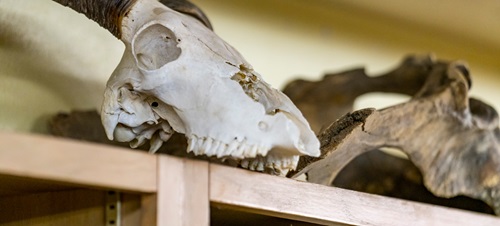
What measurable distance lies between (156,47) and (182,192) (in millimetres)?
218

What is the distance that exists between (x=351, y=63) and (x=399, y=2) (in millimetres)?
139

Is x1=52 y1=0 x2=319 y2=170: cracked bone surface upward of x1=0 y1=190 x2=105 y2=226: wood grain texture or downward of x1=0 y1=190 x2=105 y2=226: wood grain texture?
upward

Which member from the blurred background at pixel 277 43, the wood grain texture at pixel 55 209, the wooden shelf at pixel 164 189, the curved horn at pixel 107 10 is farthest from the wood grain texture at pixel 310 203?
the blurred background at pixel 277 43

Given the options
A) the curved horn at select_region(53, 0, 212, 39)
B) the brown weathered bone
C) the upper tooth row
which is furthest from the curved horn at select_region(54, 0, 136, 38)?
the brown weathered bone

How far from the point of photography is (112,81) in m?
0.92

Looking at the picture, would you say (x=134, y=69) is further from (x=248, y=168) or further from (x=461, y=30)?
(x=461, y=30)

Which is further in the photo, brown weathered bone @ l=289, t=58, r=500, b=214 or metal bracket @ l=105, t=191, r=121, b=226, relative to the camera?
brown weathered bone @ l=289, t=58, r=500, b=214

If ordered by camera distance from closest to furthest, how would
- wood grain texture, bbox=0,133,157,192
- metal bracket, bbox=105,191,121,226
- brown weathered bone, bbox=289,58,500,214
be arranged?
wood grain texture, bbox=0,133,157,192
metal bracket, bbox=105,191,121,226
brown weathered bone, bbox=289,58,500,214

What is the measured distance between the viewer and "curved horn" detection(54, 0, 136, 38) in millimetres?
938

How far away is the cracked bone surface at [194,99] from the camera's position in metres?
0.85

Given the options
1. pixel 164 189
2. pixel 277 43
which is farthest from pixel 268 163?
pixel 277 43

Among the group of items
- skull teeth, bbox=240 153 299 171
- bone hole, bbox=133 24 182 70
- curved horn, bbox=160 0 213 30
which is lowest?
skull teeth, bbox=240 153 299 171

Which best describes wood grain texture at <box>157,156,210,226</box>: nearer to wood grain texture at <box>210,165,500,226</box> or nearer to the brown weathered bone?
wood grain texture at <box>210,165,500,226</box>

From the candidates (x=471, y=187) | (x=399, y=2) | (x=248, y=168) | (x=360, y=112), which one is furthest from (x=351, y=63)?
(x=248, y=168)
